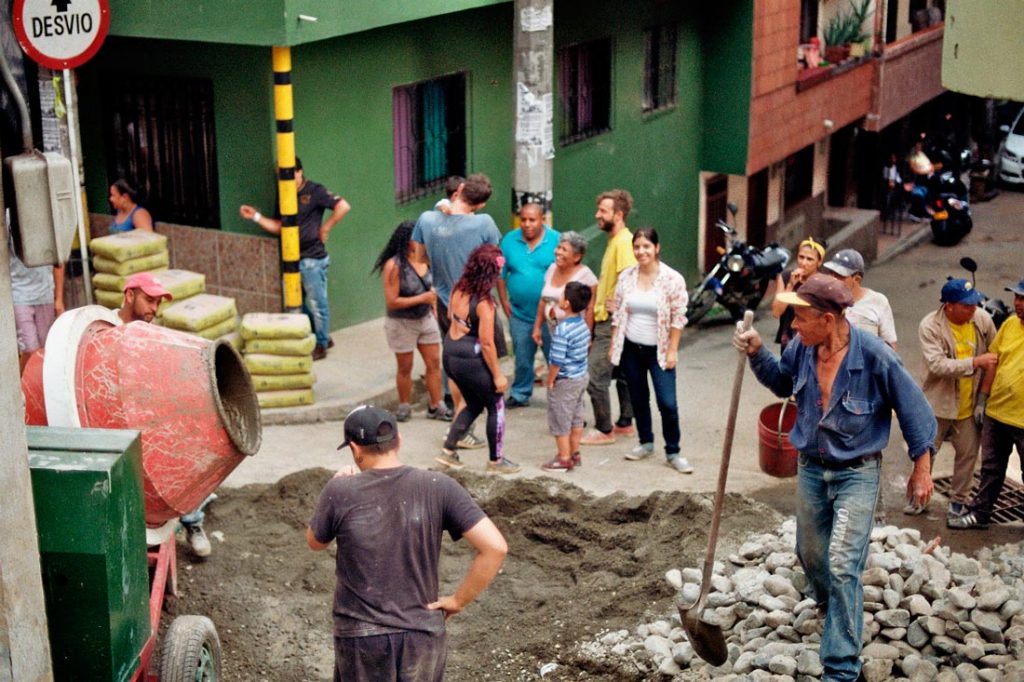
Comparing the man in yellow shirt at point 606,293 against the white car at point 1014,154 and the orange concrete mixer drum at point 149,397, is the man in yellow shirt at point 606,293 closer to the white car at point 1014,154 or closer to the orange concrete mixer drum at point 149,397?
the orange concrete mixer drum at point 149,397

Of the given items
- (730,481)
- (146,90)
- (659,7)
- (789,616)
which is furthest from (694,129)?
(789,616)

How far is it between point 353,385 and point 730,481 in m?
3.40

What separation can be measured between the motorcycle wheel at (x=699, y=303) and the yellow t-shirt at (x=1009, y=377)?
732cm

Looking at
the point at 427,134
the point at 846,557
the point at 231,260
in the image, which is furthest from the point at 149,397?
the point at 427,134

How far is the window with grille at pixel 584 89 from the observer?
628 inches

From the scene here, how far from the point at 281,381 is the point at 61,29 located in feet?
10.0

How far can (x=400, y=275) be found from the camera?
1062 centimetres

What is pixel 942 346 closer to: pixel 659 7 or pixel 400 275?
pixel 400 275

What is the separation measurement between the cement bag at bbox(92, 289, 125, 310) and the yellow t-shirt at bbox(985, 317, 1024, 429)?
6.43 m

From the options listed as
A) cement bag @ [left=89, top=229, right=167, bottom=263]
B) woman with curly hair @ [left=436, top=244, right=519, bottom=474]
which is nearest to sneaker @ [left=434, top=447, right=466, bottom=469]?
woman with curly hair @ [left=436, top=244, right=519, bottom=474]

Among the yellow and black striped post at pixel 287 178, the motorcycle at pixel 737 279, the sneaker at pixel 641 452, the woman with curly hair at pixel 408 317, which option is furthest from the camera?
the motorcycle at pixel 737 279

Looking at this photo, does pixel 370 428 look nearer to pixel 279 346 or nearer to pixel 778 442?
pixel 778 442

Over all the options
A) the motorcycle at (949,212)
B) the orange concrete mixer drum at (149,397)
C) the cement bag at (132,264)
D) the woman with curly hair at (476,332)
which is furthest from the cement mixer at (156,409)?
the motorcycle at (949,212)

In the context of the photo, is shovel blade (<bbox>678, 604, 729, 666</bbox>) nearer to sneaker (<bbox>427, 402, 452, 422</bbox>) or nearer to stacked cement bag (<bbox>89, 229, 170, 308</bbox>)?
sneaker (<bbox>427, 402, 452, 422</bbox>)
